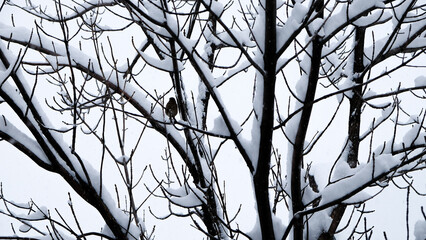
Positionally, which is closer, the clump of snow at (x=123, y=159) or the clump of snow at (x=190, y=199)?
the clump of snow at (x=123, y=159)

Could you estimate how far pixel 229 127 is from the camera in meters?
1.83

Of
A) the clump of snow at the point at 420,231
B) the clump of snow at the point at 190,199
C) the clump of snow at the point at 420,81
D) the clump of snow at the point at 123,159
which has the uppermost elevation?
the clump of snow at the point at 420,81

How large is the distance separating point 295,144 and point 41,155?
152 cm

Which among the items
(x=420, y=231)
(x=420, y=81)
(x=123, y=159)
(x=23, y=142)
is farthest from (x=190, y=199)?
(x=420, y=81)

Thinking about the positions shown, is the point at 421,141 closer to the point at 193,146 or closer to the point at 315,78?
the point at 315,78

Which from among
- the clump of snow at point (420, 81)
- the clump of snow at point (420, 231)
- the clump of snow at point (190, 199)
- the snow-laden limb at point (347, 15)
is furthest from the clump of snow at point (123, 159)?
the clump of snow at point (420, 81)

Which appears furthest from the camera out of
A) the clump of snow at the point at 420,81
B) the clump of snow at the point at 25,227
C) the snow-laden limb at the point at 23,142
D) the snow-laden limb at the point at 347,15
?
the clump of snow at the point at 420,81

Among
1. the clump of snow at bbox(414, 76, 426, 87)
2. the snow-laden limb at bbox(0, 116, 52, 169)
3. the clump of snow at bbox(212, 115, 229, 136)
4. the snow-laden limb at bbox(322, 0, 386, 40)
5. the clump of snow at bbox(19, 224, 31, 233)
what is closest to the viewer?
the snow-laden limb at bbox(322, 0, 386, 40)

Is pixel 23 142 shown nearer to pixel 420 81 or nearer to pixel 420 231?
pixel 420 231

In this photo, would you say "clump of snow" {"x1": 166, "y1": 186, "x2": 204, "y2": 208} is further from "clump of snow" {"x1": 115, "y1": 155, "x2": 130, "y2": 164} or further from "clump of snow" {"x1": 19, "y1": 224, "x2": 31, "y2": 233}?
"clump of snow" {"x1": 19, "y1": 224, "x2": 31, "y2": 233}

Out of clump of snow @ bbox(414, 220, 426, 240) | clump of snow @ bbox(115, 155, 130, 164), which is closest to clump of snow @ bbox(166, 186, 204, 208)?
clump of snow @ bbox(115, 155, 130, 164)

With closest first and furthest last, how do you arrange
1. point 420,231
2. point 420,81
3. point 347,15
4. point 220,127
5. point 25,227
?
point 347,15
point 220,127
point 420,231
point 25,227
point 420,81

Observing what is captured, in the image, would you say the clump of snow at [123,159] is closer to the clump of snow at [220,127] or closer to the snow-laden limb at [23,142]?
the snow-laden limb at [23,142]

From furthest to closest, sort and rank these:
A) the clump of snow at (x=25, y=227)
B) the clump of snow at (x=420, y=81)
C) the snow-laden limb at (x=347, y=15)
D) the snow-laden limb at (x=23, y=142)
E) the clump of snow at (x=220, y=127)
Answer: the clump of snow at (x=420, y=81), the clump of snow at (x=25, y=227), the snow-laden limb at (x=23, y=142), the clump of snow at (x=220, y=127), the snow-laden limb at (x=347, y=15)
